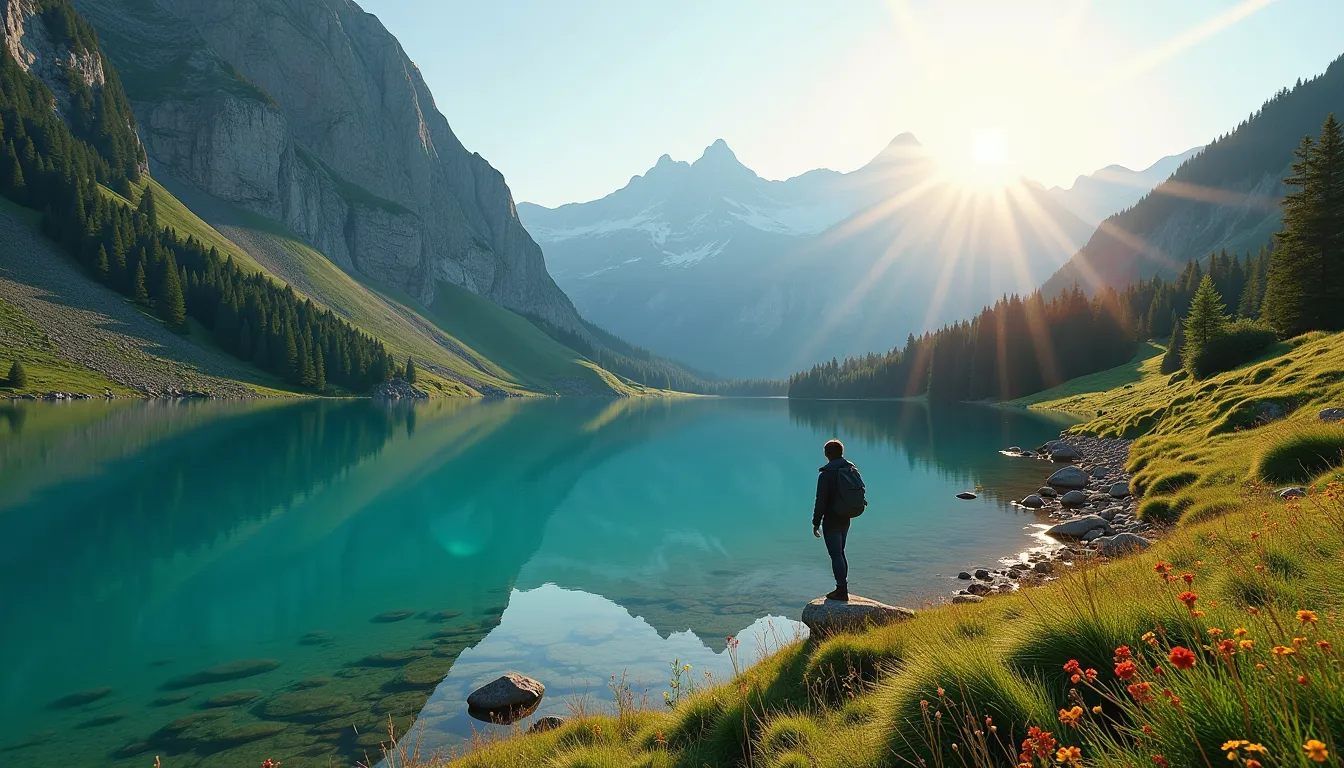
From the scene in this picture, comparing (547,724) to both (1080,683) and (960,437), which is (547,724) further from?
(960,437)

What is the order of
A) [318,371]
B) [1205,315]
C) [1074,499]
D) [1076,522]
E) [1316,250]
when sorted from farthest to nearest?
[318,371]
[1205,315]
[1316,250]
[1074,499]
[1076,522]

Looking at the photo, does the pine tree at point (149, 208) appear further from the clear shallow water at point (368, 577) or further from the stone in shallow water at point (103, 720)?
the stone in shallow water at point (103, 720)

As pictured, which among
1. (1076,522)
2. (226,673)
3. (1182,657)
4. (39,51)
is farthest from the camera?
(39,51)

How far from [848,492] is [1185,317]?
118m

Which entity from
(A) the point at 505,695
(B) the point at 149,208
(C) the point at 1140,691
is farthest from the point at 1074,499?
(B) the point at 149,208

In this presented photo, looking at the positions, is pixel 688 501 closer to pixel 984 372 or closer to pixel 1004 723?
pixel 1004 723

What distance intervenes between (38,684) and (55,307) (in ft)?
395

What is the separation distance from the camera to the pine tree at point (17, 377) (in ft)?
264

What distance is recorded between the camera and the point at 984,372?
471 ft

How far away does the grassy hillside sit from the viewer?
3.34 meters

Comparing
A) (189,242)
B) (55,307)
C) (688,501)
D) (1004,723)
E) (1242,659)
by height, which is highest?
(189,242)

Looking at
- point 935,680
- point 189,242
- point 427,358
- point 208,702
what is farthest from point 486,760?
point 427,358

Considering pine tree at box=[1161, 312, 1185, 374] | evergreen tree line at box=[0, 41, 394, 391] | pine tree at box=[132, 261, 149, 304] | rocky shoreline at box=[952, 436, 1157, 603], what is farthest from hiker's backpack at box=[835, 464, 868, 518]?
pine tree at box=[132, 261, 149, 304]

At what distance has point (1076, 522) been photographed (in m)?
25.6
